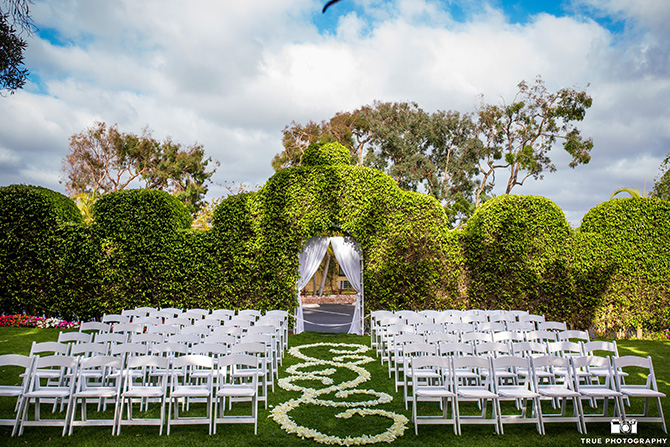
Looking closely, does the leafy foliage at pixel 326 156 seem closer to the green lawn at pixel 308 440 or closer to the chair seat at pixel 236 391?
the green lawn at pixel 308 440

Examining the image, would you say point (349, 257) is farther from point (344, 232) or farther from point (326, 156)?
point (326, 156)

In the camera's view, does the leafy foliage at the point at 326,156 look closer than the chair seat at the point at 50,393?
No

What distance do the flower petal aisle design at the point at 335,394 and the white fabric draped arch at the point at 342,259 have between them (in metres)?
2.75

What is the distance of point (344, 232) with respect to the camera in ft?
43.6

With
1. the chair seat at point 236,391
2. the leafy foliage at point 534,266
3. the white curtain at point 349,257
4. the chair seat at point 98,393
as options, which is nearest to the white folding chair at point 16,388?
the chair seat at point 98,393

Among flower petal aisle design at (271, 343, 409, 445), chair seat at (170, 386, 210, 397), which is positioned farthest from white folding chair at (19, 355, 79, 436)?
flower petal aisle design at (271, 343, 409, 445)

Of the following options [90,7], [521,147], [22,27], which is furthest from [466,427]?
[521,147]

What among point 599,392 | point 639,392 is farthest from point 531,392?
point 639,392

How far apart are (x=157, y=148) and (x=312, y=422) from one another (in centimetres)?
2636

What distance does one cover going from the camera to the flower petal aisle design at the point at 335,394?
4.95 meters

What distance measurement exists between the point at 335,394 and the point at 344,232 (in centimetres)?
702

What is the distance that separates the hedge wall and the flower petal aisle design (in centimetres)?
353

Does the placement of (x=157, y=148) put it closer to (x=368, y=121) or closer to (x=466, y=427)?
(x=368, y=121)

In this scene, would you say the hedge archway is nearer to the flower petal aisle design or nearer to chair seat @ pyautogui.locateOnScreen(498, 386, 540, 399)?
the flower petal aisle design
